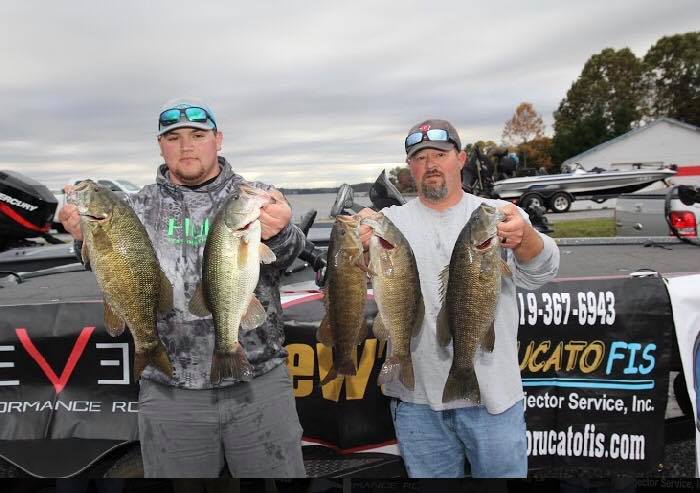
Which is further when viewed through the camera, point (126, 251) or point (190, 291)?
point (190, 291)

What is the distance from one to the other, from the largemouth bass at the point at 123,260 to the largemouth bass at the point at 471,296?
1.30 meters

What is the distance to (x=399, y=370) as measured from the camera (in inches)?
101

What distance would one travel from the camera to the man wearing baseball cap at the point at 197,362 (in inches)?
101

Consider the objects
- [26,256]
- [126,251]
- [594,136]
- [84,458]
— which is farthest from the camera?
[594,136]

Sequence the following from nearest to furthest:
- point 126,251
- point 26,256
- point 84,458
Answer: point 126,251 → point 84,458 → point 26,256

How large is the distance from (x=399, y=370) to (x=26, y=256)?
6102 mm

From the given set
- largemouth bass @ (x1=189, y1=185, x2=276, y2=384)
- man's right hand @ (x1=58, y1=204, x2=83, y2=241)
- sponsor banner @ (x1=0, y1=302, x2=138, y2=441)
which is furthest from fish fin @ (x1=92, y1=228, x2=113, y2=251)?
sponsor banner @ (x1=0, y1=302, x2=138, y2=441)

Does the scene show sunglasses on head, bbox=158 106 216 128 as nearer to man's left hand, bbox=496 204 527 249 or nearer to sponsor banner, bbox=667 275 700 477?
man's left hand, bbox=496 204 527 249

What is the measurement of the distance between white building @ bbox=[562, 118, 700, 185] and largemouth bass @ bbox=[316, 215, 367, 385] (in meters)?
43.6

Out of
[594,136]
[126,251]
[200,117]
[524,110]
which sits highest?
[524,110]

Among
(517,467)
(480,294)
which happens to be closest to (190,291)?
(480,294)

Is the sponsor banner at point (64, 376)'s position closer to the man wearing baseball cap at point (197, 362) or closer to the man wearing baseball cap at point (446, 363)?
the man wearing baseball cap at point (197, 362)

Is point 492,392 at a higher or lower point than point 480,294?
lower

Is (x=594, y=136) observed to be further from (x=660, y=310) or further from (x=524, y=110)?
(x=660, y=310)
